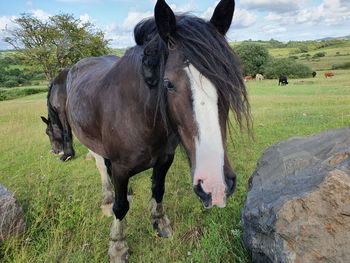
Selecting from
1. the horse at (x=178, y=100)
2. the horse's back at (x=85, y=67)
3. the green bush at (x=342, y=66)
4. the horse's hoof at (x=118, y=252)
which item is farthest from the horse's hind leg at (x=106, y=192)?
the green bush at (x=342, y=66)

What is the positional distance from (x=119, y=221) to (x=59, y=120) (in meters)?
4.32

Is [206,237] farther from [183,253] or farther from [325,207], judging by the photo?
[325,207]

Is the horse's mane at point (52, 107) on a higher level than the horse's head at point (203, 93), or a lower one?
lower

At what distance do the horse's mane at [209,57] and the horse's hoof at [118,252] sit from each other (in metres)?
1.91

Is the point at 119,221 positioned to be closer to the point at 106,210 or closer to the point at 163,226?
the point at 163,226

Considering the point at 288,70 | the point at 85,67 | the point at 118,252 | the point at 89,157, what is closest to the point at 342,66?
the point at 288,70

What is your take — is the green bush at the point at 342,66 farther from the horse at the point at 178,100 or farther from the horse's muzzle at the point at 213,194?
the horse's muzzle at the point at 213,194

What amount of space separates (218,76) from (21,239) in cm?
301

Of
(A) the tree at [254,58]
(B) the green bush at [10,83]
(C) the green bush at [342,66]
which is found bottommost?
(C) the green bush at [342,66]

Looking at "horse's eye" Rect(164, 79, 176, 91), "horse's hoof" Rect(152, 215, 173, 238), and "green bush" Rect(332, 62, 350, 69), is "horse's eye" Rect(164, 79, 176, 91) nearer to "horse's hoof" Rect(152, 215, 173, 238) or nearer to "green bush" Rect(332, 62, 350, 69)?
"horse's hoof" Rect(152, 215, 173, 238)

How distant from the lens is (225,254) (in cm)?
334

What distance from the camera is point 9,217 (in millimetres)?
3748

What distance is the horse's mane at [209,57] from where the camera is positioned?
7.18 ft

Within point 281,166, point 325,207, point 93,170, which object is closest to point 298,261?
point 325,207
